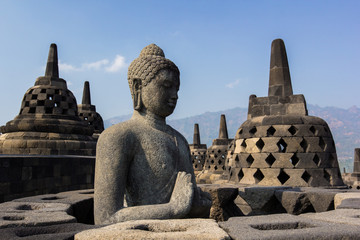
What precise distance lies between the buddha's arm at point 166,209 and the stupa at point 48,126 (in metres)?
7.44

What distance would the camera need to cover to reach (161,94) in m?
3.04

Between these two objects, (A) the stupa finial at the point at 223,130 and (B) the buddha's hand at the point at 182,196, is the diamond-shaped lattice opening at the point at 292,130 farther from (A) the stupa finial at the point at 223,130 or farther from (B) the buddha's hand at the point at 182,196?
(A) the stupa finial at the point at 223,130

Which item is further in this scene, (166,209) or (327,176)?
(327,176)

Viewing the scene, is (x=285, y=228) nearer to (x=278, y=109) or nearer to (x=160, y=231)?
(x=160, y=231)

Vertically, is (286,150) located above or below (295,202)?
above

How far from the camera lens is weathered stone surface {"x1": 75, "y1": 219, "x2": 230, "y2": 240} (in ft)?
6.07

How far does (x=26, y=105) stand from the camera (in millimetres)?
10422

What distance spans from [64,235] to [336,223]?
191 cm

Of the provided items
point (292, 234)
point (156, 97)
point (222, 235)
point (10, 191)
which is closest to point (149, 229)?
point (222, 235)

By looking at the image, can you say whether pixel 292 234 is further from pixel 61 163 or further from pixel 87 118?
pixel 87 118

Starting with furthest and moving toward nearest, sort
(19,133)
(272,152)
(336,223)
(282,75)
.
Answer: (19,133) < (282,75) < (272,152) < (336,223)

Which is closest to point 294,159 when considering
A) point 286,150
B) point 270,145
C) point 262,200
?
point 286,150

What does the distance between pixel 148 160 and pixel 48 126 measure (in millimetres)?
7843

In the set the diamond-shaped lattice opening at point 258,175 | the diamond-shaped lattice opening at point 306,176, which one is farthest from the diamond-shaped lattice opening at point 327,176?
the diamond-shaped lattice opening at point 258,175
